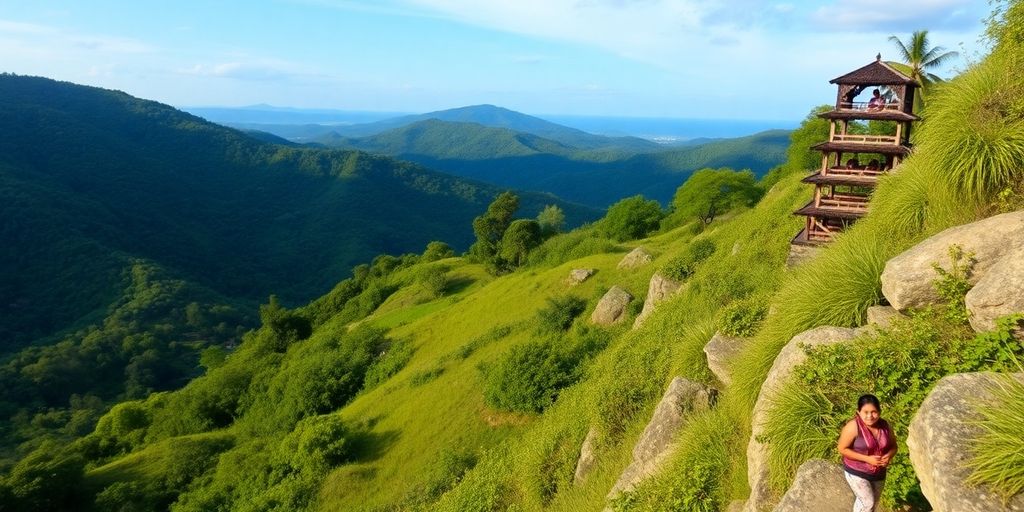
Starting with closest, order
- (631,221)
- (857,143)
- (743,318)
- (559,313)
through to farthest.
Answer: (743,318), (857,143), (559,313), (631,221)

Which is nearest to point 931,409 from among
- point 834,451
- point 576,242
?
point 834,451

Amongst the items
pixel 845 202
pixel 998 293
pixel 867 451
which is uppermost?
pixel 845 202

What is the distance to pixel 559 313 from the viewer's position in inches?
1436

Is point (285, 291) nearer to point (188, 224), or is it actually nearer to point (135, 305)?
point (135, 305)

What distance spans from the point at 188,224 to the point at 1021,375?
224 metres

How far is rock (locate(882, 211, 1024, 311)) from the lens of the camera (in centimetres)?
761

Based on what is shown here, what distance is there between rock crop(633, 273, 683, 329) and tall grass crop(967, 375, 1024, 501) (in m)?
22.2

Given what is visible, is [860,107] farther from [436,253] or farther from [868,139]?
[436,253]

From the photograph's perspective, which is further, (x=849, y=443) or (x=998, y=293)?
(x=998, y=293)

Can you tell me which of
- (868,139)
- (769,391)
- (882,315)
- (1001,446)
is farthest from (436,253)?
(1001,446)

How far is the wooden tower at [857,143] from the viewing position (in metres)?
20.1

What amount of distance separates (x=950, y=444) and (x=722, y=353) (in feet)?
21.8

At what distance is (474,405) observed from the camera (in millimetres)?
30438

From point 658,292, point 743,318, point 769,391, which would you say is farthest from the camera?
point 658,292
